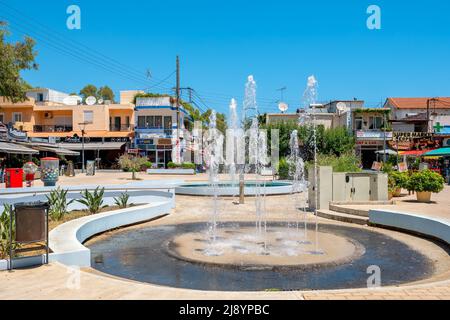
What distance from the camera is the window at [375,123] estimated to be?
54000 mm

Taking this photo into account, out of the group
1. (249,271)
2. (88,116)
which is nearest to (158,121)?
(88,116)

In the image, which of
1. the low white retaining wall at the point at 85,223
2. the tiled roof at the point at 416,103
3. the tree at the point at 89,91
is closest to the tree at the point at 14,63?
the low white retaining wall at the point at 85,223

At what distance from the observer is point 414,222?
11.9 m

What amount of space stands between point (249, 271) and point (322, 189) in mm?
9007

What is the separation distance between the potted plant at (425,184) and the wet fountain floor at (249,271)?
703 cm

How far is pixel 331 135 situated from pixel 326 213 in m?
36.8

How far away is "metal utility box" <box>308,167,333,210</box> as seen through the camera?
16.3 meters

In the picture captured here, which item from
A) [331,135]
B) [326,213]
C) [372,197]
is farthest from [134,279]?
[331,135]

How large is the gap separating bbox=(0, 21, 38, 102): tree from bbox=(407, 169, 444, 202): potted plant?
25.8 metres

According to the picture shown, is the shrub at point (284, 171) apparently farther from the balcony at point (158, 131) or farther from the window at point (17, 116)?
the window at point (17, 116)

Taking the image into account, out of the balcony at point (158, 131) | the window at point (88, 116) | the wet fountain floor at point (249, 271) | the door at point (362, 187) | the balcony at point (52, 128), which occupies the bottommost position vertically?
the wet fountain floor at point (249, 271)

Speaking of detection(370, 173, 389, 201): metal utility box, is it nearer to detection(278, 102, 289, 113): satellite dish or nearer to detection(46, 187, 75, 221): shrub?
detection(46, 187, 75, 221): shrub

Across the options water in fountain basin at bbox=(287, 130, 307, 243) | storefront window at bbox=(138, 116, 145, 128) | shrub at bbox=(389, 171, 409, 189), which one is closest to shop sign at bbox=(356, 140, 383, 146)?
Result: water in fountain basin at bbox=(287, 130, 307, 243)
